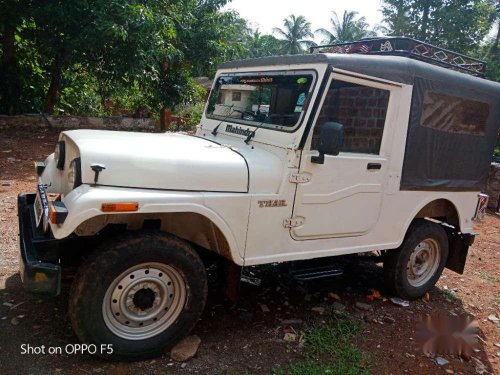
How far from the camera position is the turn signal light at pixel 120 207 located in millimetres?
2525

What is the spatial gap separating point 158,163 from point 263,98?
1253 mm

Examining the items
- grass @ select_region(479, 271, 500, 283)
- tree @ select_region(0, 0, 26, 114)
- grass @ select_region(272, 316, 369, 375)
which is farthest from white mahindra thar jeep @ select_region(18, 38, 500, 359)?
tree @ select_region(0, 0, 26, 114)

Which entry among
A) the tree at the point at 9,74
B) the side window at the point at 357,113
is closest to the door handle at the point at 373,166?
the side window at the point at 357,113

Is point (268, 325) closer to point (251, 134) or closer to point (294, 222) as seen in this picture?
point (294, 222)

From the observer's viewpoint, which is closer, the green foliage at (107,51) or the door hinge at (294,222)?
the door hinge at (294,222)

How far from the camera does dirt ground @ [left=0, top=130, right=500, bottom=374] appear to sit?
291 cm

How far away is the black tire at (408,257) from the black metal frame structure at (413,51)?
1.62m

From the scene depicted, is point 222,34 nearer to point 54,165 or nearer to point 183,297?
point 54,165

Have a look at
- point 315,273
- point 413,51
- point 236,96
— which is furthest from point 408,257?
point 236,96

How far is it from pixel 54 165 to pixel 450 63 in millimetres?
3898

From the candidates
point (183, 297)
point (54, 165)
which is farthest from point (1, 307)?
point (183, 297)

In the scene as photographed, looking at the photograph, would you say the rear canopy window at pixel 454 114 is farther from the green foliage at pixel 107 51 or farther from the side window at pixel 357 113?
the green foliage at pixel 107 51

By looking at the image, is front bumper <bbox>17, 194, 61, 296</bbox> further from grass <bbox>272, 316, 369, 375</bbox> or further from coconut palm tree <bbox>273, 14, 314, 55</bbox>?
coconut palm tree <bbox>273, 14, 314, 55</bbox>

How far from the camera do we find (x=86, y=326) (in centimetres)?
267
